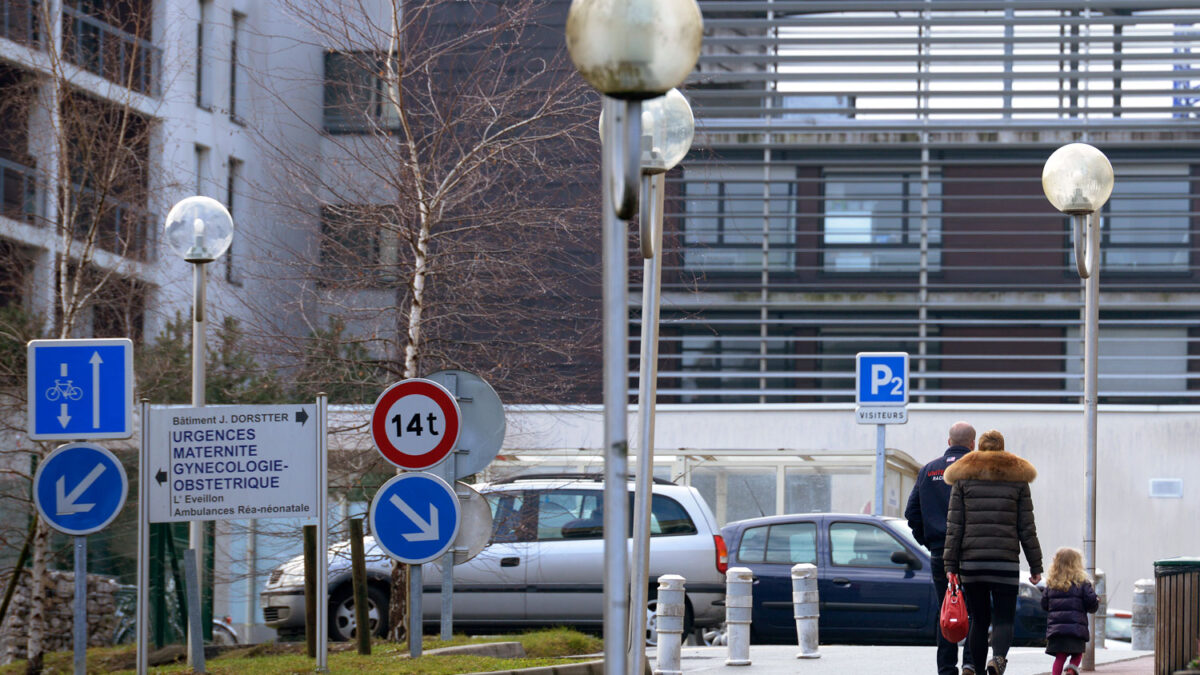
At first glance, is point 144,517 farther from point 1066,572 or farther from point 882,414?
point 882,414

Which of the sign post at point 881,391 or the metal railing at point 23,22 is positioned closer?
the metal railing at point 23,22

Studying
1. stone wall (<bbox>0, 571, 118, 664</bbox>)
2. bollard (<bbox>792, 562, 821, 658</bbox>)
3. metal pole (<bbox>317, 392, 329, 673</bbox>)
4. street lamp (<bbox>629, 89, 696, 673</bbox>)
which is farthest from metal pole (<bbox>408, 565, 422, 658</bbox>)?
bollard (<bbox>792, 562, 821, 658</bbox>)

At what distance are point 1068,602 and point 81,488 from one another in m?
6.40

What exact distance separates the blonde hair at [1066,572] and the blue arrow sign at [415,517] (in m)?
4.08

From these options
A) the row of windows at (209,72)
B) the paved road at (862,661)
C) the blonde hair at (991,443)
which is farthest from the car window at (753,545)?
the row of windows at (209,72)

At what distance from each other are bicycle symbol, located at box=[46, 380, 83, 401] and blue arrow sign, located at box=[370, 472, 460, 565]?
2.07 m

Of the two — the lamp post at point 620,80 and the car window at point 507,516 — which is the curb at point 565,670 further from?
the lamp post at point 620,80

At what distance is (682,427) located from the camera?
80.4 feet

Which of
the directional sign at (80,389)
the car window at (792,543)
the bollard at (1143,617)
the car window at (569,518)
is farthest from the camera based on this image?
the bollard at (1143,617)

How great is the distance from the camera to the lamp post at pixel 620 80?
5.40 m

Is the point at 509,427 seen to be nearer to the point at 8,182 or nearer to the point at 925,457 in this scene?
the point at 925,457

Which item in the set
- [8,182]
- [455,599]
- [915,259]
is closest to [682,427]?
[915,259]

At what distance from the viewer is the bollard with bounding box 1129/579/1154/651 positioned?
1769 cm

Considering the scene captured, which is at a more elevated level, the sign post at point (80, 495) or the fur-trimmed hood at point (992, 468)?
the fur-trimmed hood at point (992, 468)
